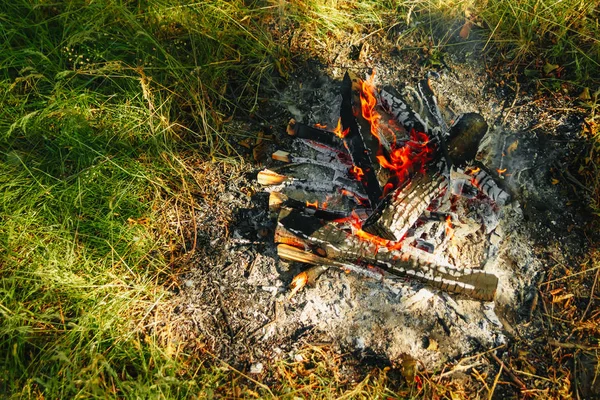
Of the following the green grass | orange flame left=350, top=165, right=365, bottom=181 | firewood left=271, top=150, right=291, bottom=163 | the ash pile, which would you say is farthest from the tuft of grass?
firewood left=271, top=150, right=291, bottom=163

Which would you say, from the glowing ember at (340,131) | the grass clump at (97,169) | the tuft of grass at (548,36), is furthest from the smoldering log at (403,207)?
the tuft of grass at (548,36)

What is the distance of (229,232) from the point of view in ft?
8.93

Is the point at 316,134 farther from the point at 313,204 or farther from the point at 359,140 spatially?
the point at 313,204

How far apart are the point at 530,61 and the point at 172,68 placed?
2.71 meters

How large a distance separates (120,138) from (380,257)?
189 centimetres

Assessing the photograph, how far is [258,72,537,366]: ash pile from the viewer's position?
2449mm

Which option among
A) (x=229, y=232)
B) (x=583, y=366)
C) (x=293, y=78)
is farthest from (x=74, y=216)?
(x=583, y=366)

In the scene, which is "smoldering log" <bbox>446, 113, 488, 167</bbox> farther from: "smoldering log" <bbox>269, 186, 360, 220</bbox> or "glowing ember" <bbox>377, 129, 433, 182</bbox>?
"smoldering log" <bbox>269, 186, 360, 220</bbox>

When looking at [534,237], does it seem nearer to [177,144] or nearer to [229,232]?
[229,232]

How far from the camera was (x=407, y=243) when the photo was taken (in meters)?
2.56

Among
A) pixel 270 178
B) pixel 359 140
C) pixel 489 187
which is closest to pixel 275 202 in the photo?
pixel 270 178

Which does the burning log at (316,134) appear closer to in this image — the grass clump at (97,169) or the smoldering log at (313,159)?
the smoldering log at (313,159)

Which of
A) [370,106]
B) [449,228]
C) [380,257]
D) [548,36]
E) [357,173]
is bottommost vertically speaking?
[380,257]

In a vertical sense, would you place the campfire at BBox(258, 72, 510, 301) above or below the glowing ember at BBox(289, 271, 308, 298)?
above
